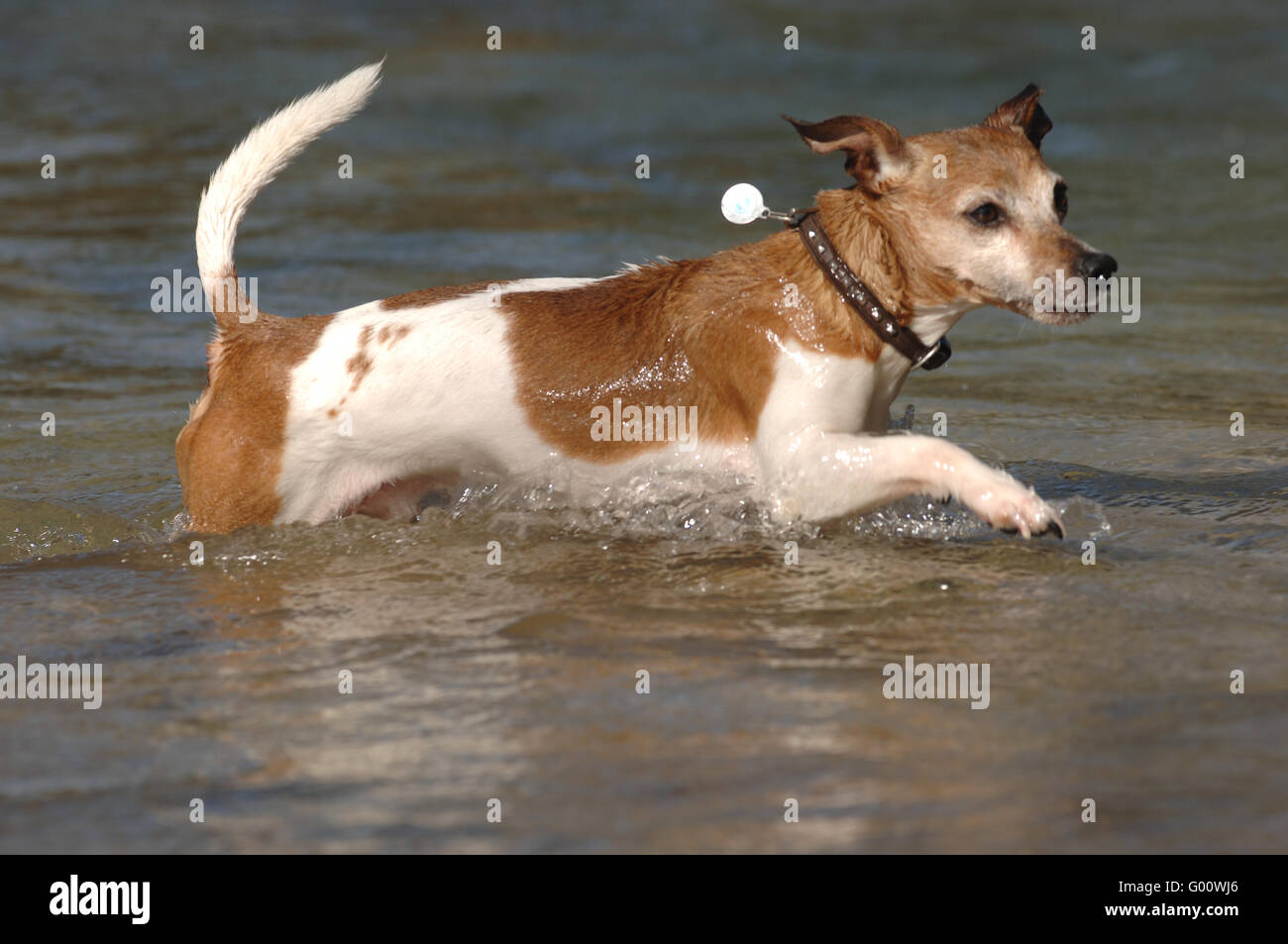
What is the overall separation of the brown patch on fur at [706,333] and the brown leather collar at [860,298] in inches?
1.3

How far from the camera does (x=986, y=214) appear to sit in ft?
16.6

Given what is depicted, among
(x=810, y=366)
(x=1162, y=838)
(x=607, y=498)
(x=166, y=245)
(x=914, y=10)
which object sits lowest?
(x=1162, y=838)

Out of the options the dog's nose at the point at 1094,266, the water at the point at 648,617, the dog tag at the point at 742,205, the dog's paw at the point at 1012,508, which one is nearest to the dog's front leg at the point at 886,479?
the dog's paw at the point at 1012,508

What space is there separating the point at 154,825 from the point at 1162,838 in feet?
6.96

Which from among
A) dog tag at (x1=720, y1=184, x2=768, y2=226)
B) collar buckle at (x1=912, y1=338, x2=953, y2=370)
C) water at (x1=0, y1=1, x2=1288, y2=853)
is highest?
dog tag at (x1=720, y1=184, x2=768, y2=226)

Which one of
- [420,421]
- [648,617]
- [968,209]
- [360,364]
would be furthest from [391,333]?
[968,209]

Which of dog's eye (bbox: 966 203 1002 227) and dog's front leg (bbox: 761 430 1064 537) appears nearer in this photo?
dog's front leg (bbox: 761 430 1064 537)

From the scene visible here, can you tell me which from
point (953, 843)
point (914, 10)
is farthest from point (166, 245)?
point (914, 10)

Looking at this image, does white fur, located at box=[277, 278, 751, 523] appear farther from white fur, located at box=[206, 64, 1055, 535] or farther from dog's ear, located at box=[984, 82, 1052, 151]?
dog's ear, located at box=[984, 82, 1052, 151]

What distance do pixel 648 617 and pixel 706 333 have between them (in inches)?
43.5

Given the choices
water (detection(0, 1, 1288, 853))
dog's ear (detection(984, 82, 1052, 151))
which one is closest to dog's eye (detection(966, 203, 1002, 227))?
dog's ear (detection(984, 82, 1052, 151))

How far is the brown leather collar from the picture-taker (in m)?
5.15

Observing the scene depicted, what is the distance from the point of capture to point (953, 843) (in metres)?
3.28

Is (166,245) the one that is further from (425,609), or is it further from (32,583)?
(425,609)
